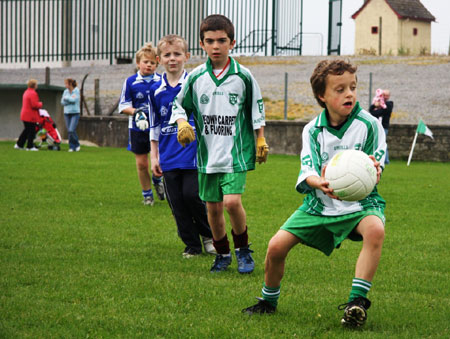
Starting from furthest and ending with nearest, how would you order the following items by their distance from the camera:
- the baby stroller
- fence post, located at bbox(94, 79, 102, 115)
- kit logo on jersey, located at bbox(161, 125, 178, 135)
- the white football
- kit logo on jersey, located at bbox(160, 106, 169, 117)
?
fence post, located at bbox(94, 79, 102, 115) < the baby stroller < kit logo on jersey, located at bbox(160, 106, 169, 117) < kit logo on jersey, located at bbox(161, 125, 178, 135) < the white football

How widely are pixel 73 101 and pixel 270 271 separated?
18512 mm

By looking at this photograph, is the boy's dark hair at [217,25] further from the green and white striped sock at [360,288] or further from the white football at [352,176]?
the green and white striped sock at [360,288]

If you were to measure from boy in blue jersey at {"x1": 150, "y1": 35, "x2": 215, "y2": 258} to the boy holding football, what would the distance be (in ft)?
7.49

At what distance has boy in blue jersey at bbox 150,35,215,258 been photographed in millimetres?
6652

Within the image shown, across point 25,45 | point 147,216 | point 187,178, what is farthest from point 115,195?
point 25,45

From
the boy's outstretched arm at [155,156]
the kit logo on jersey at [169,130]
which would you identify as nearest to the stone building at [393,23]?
the boy's outstretched arm at [155,156]

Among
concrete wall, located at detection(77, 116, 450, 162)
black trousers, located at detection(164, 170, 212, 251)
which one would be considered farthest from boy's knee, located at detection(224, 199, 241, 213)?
concrete wall, located at detection(77, 116, 450, 162)

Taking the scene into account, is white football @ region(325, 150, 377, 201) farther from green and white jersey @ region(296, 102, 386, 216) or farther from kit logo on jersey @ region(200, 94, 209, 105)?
kit logo on jersey @ region(200, 94, 209, 105)

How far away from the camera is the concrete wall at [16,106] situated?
27.6 meters

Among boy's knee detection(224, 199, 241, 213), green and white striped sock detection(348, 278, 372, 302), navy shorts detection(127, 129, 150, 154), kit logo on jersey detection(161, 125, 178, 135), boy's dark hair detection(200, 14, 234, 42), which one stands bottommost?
green and white striped sock detection(348, 278, 372, 302)

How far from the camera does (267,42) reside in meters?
27.7

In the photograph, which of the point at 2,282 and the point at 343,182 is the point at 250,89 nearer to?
the point at 343,182

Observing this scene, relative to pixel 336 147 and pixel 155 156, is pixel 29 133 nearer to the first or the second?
pixel 155 156

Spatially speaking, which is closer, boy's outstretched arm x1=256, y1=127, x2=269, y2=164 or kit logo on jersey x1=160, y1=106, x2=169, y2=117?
boy's outstretched arm x1=256, y1=127, x2=269, y2=164
